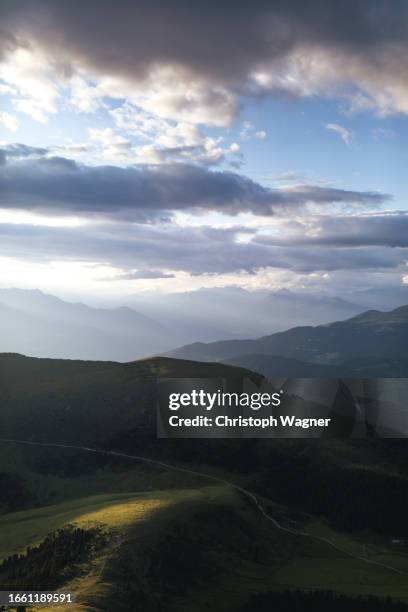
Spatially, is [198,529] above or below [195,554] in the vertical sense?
above

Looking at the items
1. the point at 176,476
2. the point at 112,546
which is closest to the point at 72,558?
the point at 112,546

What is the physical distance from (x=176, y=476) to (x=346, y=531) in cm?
5534

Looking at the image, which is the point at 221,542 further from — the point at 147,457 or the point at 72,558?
the point at 147,457

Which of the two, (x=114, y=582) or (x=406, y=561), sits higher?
(x=114, y=582)

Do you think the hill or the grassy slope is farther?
the hill

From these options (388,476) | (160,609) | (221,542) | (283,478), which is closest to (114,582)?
(160,609)

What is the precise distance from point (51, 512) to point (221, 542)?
5144cm

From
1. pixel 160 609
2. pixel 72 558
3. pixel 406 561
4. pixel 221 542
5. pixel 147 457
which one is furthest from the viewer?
pixel 147 457

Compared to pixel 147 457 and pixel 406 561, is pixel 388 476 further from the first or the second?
pixel 147 457

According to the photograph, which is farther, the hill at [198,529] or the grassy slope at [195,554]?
the hill at [198,529]

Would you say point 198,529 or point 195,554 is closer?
point 195,554

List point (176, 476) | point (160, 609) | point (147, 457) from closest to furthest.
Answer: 1. point (160, 609)
2. point (176, 476)
3. point (147, 457)

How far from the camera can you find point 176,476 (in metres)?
184

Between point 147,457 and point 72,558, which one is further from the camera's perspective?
point 147,457
